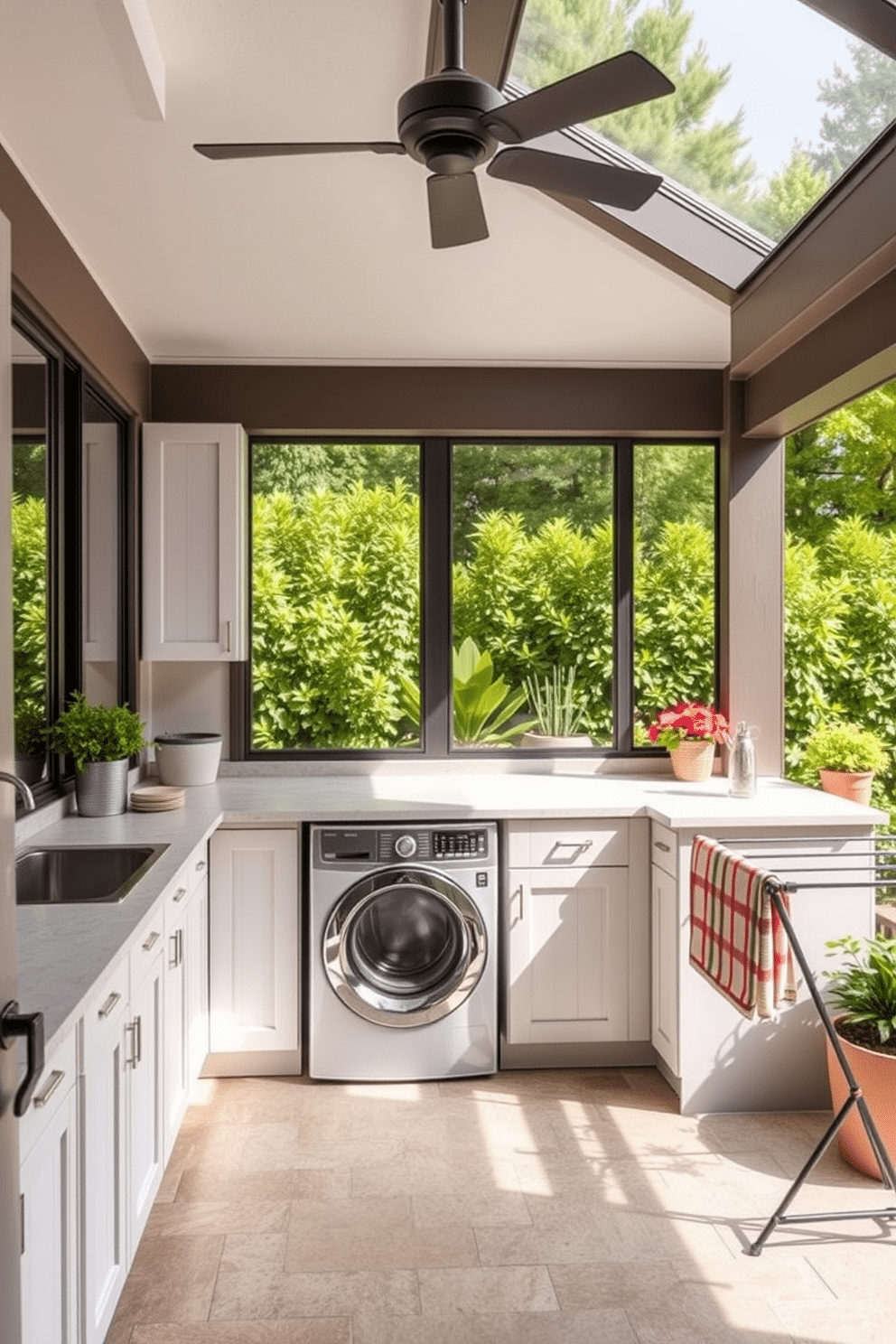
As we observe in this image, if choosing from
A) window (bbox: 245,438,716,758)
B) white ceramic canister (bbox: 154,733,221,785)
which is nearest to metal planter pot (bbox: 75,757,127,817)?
white ceramic canister (bbox: 154,733,221,785)

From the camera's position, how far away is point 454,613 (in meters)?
4.67

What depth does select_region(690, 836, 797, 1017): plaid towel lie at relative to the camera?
2564mm

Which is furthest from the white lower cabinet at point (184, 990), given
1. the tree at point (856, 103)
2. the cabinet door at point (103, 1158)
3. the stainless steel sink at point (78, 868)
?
the tree at point (856, 103)

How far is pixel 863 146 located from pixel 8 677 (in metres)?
2.43

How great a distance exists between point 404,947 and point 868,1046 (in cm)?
150

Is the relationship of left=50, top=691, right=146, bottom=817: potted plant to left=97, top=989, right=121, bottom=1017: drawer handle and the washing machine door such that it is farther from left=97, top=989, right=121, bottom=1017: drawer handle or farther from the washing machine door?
left=97, top=989, right=121, bottom=1017: drawer handle

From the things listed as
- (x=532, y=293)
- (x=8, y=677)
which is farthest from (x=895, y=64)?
(x=8, y=677)

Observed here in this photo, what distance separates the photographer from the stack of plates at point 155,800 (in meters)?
3.47

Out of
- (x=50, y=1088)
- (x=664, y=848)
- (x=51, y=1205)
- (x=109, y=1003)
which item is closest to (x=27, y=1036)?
(x=50, y=1088)

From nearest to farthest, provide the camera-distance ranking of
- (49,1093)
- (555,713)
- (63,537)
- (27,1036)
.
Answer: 1. (27,1036)
2. (49,1093)
3. (63,537)
4. (555,713)

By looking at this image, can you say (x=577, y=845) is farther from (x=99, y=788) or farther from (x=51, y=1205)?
(x=51, y=1205)

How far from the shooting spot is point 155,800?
3475mm

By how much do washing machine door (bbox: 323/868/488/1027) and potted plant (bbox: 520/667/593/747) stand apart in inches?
45.7

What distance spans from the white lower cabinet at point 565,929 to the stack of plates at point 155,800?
1112mm
